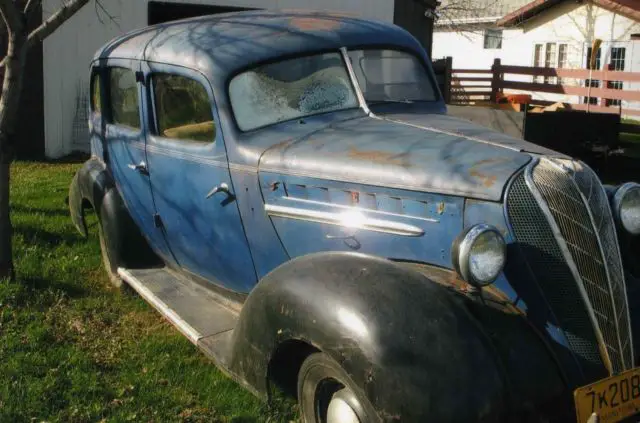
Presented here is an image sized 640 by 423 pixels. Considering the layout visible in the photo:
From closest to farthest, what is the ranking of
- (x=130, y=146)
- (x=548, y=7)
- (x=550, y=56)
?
(x=130, y=146) → (x=548, y=7) → (x=550, y=56)

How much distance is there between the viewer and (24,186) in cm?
833

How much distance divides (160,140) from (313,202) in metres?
1.42

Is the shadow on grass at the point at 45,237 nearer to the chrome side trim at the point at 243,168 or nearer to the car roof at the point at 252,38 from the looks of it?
the car roof at the point at 252,38

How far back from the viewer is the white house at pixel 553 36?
2061 centimetres

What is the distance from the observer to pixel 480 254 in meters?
2.76

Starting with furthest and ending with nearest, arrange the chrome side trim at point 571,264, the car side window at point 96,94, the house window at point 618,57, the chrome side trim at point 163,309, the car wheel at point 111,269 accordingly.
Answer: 1. the house window at point 618,57
2. the car side window at point 96,94
3. the car wheel at point 111,269
4. the chrome side trim at point 163,309
5. the chrome side trim at point 571,264

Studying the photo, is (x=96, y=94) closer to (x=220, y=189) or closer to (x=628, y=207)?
(x=220, y=189)

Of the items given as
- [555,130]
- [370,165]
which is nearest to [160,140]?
[370,165]

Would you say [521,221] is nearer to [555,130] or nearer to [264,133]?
[264,133]

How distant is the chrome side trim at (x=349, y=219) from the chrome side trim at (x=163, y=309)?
75cm

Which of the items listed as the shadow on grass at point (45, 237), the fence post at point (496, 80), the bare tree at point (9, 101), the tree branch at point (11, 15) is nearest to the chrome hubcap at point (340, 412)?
the bare tree at point (9, 101)

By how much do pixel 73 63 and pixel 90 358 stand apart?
776 cm

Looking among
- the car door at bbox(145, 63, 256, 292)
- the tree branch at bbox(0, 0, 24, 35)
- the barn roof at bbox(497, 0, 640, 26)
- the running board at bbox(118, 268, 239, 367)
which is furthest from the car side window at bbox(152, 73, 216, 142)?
the barn roof at bbox(497, 0, 640, 26)

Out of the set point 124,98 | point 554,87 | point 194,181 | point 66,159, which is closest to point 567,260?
point 194,181
